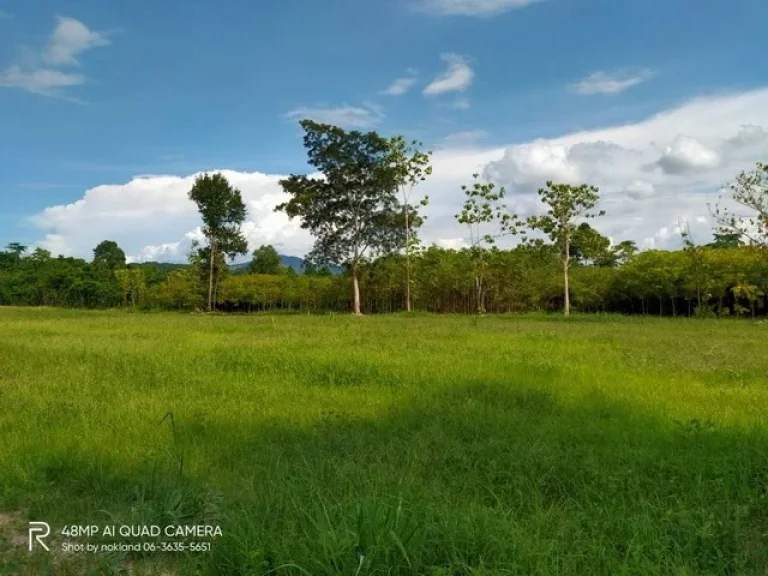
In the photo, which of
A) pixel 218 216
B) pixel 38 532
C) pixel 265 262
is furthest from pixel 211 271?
pixel 38 532

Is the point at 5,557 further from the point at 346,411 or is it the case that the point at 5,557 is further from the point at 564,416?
the point at 564,416

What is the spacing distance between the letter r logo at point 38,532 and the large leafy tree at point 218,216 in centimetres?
4115

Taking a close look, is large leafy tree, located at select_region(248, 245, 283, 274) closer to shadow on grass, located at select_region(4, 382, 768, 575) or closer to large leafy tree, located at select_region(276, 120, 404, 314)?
large leafy tree, located at select_region(276, 120, 404, 314)

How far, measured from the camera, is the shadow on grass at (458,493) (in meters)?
3.37

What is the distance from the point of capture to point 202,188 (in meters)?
43.0

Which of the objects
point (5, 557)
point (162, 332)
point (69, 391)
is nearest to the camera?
point (5, 557)

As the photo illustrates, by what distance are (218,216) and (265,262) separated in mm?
25694

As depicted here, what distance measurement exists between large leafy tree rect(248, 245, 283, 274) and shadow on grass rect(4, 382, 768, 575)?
62.2 metres

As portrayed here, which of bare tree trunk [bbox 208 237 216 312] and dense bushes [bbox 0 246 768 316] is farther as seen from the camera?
bare tree trunk [bbox 208 237 216 312]

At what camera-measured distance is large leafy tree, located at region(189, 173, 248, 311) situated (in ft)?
142

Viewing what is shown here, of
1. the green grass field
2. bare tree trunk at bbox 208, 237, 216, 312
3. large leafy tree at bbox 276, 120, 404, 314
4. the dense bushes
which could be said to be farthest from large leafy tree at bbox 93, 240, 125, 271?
the green grass field

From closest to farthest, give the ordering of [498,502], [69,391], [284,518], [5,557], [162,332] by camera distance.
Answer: [5,557]
[284,518]
[498,502]
[69,391]
[162,332]

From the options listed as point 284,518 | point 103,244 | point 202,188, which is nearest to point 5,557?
point 284,518

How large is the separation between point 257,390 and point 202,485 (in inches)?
161
